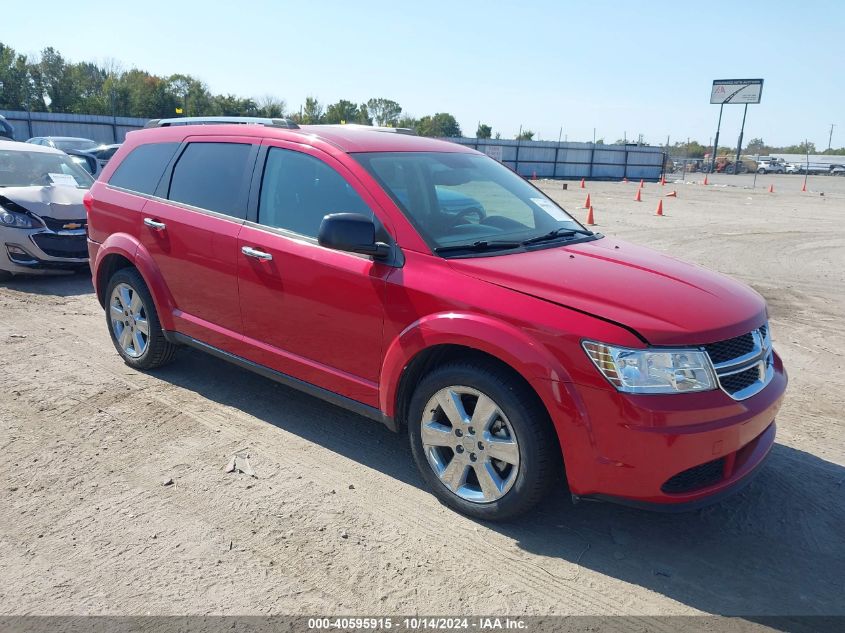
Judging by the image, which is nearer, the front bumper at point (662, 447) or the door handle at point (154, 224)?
the front bumper at point (662, 447)

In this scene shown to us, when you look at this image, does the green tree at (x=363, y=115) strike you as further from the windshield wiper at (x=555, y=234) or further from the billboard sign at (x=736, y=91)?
the windshield wiper at (x=555, y=234)

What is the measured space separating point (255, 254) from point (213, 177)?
2.81 ft

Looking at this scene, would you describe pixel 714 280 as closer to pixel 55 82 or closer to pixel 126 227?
pixel 126 227

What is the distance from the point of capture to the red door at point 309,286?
3.70 meters

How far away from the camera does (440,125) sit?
9131cm

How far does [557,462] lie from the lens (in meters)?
3.16

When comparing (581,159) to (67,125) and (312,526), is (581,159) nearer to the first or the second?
(67,125)

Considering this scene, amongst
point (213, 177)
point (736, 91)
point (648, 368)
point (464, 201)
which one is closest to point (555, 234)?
point (464, 201)

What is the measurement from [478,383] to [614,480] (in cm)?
74

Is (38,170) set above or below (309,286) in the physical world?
above

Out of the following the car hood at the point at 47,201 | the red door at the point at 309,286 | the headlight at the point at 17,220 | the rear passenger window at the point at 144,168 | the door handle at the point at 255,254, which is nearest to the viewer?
the red door at the point at 309,286

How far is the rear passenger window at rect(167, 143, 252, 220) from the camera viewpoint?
4445mm

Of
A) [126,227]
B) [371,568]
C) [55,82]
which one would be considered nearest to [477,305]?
[371,568]

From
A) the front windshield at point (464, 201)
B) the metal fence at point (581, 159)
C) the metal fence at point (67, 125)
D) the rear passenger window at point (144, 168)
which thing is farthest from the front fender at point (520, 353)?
the metal fence at point (581, 159)
